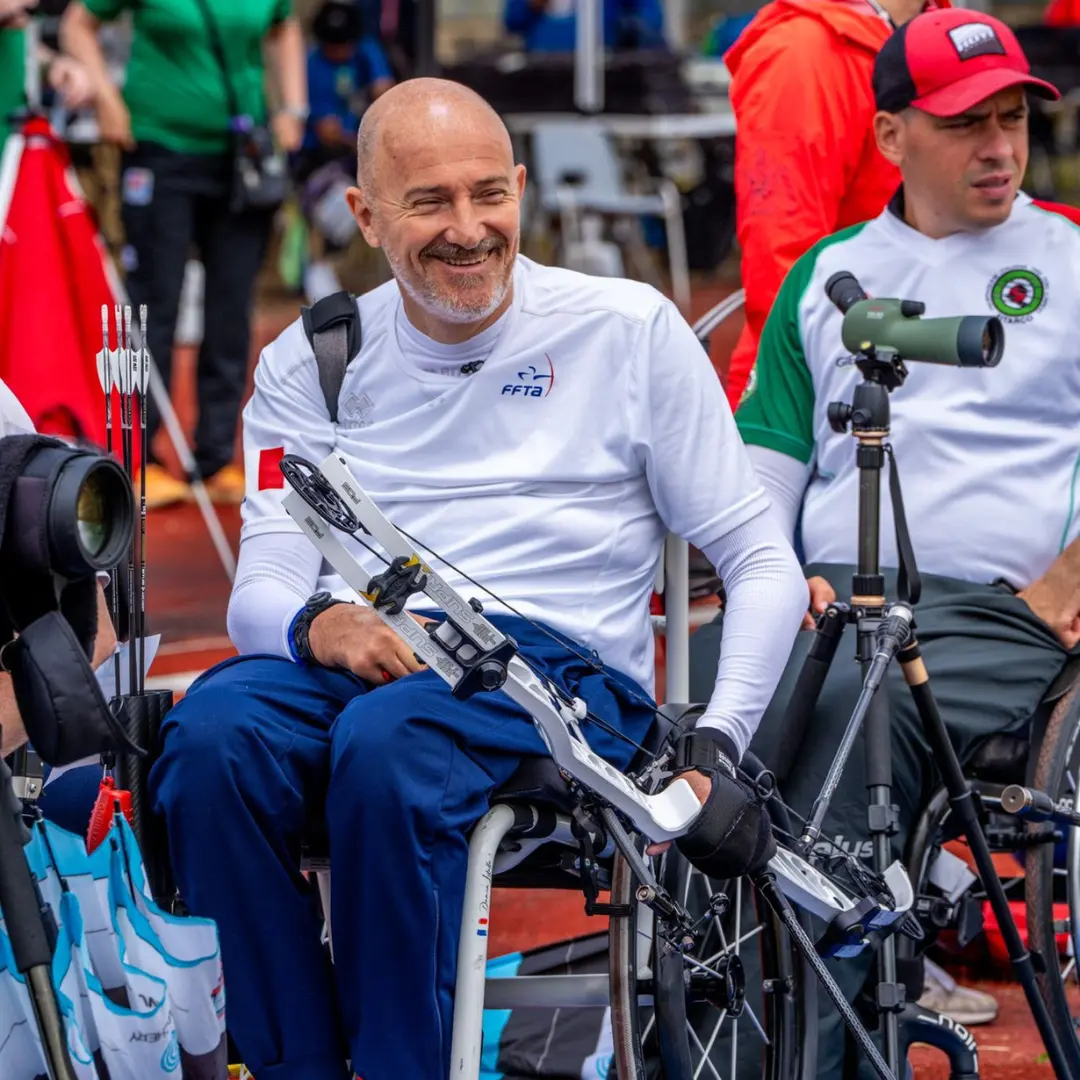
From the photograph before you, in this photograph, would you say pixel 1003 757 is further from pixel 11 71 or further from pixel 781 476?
pixel 11 71

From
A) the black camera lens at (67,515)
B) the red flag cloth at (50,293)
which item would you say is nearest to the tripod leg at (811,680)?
the black camera lens at (67,515)

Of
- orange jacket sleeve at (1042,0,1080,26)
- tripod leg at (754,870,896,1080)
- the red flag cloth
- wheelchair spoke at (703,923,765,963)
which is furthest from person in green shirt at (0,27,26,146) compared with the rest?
orange jacket sleeve at (1042,0,1080,26)

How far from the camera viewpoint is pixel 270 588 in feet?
11.0

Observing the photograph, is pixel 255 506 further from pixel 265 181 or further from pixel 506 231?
pixel 265 181

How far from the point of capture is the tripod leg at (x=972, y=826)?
334cm

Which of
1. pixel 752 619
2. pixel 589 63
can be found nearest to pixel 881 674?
pixel 752 619

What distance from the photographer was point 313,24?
45.6 feet

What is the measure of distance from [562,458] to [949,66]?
3.87 ft

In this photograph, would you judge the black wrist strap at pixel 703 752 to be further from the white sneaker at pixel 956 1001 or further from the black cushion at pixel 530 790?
the white sneaker at pixel 956 1001

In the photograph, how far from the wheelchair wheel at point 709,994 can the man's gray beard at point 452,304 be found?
35.9 inches

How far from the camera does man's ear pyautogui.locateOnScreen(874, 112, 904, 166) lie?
4.04 metres

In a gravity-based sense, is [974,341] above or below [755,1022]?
above

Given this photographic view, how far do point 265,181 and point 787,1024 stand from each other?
5118 mm

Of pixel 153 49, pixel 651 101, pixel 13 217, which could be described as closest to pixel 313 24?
pixel 651 101
